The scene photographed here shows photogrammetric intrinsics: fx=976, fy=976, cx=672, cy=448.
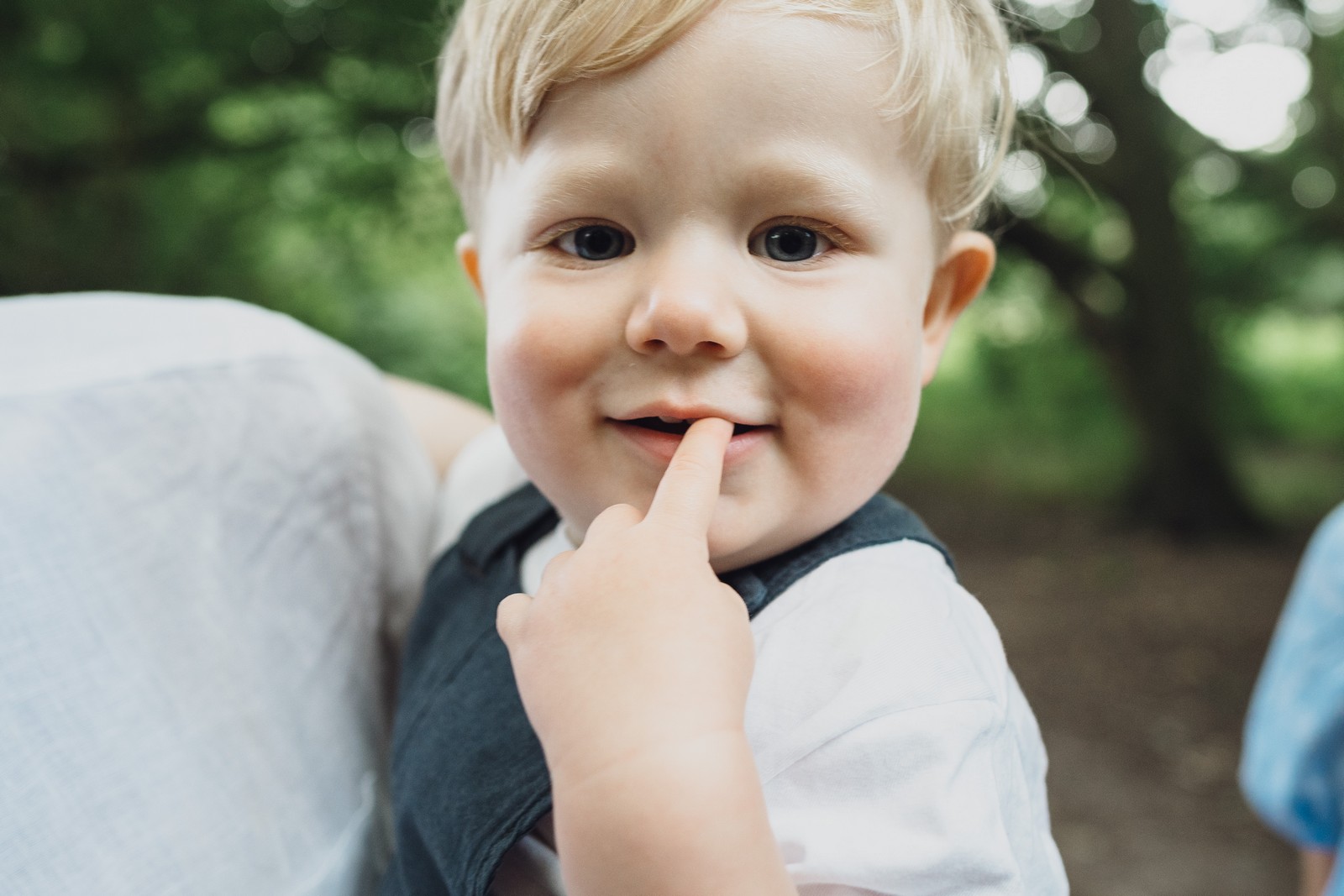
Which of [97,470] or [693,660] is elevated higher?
[693,660]

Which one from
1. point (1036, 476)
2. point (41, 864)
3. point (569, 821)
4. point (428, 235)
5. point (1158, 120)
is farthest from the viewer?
point (1036, 476)

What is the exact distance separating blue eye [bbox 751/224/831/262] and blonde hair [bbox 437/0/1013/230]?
0.36 ft

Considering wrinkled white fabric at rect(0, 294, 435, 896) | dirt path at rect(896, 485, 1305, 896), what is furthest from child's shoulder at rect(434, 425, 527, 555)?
dirt path at rect(896, 485, 1305, 896)

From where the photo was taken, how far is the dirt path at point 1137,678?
292 centimetres

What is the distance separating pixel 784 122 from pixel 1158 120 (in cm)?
552

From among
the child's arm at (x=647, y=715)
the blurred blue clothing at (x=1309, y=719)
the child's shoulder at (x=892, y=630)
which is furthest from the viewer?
the blurred blue clothing at (x=1309, y=719)

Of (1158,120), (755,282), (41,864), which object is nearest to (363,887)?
(41,864)

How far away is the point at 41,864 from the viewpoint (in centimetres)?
67

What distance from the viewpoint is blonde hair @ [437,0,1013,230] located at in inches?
28.3

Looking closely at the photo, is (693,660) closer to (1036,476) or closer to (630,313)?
(630,313)

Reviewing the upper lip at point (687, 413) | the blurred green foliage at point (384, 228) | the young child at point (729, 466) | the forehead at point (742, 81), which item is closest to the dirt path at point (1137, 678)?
the blurred green foliage at point (384, 228)

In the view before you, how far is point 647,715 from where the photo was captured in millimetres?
565

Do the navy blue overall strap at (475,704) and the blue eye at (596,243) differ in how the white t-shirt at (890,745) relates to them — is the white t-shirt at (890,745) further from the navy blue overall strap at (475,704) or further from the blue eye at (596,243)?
the blue eye at (596,243)

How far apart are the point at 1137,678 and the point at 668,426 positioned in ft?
12.5
